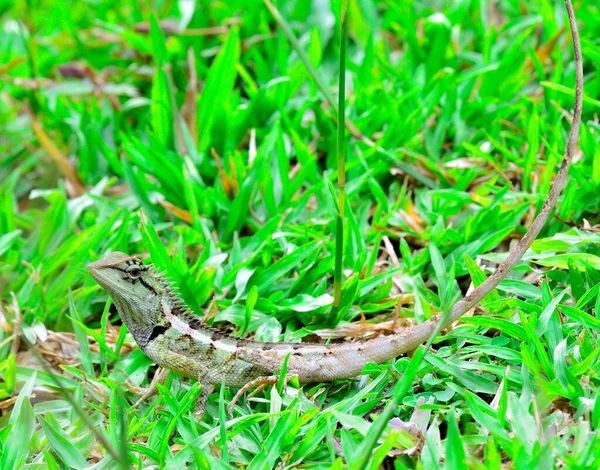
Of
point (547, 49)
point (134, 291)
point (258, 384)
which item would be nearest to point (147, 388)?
point (134, 291)

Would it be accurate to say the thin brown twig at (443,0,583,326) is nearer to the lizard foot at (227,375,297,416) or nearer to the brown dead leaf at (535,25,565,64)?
the lizard foot at (227,375,297,416)

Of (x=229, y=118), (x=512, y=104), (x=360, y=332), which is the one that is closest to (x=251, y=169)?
(x=229, y=118)

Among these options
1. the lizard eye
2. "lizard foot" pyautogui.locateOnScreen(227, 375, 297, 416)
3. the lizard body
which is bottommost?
"lizard foot" pyautogui.locateOnScreen(227, 375, 297, 416)

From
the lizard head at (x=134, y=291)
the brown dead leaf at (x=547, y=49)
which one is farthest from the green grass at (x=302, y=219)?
the lizard head at (x=134, y=291)

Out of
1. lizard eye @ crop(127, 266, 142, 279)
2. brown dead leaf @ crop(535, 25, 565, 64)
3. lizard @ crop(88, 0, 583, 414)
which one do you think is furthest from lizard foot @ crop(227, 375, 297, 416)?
brown dead leaf @ crop(535, 25, 565, 64)

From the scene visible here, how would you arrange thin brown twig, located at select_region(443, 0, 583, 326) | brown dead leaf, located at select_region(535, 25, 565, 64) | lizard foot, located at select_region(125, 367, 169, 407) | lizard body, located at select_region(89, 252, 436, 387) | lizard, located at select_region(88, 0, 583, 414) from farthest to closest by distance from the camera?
brown dead leaf, located at select_region(535, 25, 565, 64) → lizard foot, located at select_region(125, 367, 169, 407) → lizard body, located at select_region(89, 252, 436, 387) → lizard, located at select_region(88, 0, 583, 414) → thin brown twig, located at select_region(443, 0, 583, 326)

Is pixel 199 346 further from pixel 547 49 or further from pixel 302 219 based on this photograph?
pixel 547 49

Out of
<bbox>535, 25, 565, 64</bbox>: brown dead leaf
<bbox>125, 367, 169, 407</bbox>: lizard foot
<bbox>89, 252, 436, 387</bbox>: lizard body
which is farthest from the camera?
<bbox>535, 25, 565, 64</bbox>: brown dead leaf

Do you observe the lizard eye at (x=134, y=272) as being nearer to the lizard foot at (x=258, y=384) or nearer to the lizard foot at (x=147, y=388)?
the lizard foot at (x=147, y=388)
